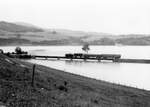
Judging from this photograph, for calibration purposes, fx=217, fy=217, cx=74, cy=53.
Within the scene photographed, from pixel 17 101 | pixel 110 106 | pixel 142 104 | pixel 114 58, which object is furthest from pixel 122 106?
pixel 114 58

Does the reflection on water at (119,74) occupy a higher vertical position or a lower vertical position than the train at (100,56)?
lower

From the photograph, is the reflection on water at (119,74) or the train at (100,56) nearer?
the reflection on water at (119,74)

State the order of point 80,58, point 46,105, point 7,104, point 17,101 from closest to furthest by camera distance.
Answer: point 7,104 → point 17,101 → point 46,105 → point 80,58

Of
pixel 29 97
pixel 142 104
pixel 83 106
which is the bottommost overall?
pixel 142 104

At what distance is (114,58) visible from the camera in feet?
294

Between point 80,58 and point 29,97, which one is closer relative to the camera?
point 29,97

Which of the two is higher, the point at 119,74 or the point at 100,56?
the point at 100,56

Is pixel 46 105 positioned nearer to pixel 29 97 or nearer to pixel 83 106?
pixel 29 97

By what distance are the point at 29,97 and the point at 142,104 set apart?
12.2 metres

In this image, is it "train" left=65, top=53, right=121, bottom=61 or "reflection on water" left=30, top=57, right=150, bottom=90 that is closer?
"reflection on water" left=30, top=57, right=150, bottom=90

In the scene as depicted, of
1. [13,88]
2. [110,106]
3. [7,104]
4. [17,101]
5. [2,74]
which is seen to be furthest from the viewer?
[2,74]

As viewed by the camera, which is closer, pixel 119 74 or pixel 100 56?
pixel 119 74

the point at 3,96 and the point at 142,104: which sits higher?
the point at 3,96

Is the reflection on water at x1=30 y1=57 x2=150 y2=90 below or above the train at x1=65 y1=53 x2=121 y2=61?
below
